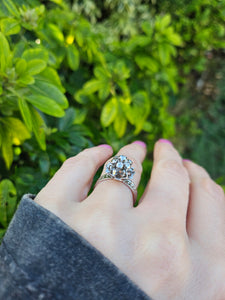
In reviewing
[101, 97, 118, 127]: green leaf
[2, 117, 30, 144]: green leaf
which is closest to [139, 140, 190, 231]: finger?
[101, 97, 118, 127]: green leaf

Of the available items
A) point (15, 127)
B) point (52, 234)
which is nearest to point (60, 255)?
point (52, 234)

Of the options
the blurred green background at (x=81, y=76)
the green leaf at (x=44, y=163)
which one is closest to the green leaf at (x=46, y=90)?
the blurred green background at (x=81, y=76)

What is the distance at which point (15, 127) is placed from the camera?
95 cm

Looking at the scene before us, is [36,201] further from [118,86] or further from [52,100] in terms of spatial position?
[118,86]

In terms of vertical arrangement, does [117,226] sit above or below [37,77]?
below

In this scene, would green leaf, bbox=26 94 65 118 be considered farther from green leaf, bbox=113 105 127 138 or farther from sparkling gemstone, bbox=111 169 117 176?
green leaf, bbox=113 105 127 138

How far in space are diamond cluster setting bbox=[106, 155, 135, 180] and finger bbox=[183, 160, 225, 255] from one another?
9.3 inches

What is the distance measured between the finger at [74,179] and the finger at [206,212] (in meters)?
0.32

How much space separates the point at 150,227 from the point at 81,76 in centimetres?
93

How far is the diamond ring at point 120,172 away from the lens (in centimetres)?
76

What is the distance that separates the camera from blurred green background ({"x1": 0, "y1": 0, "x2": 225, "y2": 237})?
0.88 m

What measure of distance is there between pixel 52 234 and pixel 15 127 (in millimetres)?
473

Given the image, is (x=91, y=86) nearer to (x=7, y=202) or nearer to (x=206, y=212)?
(x=7, y=202)

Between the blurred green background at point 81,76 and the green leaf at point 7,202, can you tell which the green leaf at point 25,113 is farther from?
the green leaf at point 7,202
